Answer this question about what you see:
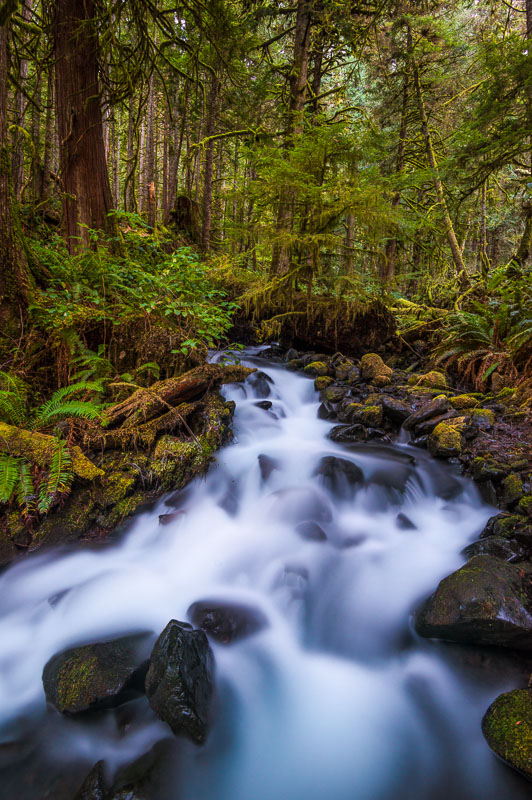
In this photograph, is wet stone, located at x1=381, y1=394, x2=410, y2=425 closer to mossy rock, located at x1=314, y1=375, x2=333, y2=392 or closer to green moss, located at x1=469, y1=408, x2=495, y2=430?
green moss, located at x1=469, y1=408, x2=495, y2=430

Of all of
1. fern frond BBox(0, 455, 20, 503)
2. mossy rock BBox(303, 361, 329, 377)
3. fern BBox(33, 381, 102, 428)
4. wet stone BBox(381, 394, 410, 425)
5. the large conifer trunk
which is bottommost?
fern frond BBox(0, 455, 20, 503)

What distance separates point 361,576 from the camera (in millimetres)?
3555

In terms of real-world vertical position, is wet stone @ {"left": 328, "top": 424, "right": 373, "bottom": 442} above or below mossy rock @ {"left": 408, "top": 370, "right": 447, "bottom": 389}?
below

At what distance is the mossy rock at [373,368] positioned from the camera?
682cm

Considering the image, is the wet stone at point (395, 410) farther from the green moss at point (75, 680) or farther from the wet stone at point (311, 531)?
the green moss at point (75, 680)

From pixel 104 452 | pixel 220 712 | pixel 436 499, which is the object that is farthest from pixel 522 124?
pixel 220 712

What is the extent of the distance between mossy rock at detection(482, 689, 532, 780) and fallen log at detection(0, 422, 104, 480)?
3.41 metres

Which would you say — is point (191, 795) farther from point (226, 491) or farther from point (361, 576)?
point (226, 491)

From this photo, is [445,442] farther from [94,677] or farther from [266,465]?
[94,677]

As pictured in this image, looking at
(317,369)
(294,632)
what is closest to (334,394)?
(317,369)

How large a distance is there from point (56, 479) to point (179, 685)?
186 cm

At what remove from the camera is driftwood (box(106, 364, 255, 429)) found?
4000 mm

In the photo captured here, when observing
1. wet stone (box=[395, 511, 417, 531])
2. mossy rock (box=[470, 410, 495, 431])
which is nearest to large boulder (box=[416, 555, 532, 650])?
wet stone (box=[395, 511, 417, 531])

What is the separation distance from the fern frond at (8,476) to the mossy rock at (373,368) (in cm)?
549
